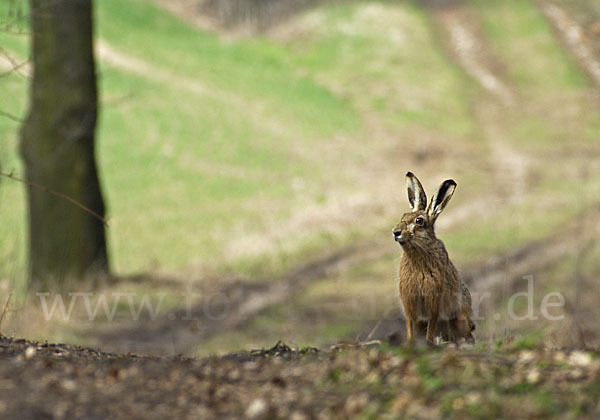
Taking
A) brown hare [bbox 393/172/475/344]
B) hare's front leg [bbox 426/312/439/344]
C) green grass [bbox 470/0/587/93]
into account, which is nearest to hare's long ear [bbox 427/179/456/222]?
brown hare [bbox 393/172/475/344]

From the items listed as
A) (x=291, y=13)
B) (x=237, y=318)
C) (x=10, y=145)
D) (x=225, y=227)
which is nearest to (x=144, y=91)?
(x=10, y=145)

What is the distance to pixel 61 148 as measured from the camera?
530 inches

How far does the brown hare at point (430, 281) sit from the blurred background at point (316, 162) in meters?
0.57

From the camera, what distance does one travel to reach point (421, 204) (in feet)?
19.7

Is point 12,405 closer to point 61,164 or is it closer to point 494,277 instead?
point 61,164

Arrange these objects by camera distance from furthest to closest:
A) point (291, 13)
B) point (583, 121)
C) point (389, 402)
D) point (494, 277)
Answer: point (291, 13) < point (583, 121) < point (494, 277) < point (389, 402)

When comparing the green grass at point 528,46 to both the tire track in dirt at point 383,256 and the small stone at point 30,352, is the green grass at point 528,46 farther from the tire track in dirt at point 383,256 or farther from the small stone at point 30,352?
the small stone at point 30,352

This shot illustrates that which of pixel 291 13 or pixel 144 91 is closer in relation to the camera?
pixel 144 91

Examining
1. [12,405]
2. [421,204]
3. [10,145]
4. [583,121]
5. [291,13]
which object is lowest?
[12,405]

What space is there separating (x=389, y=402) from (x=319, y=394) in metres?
0.41

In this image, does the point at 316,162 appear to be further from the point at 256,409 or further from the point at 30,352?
the point at 256,409

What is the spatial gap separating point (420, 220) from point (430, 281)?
428 millimetres

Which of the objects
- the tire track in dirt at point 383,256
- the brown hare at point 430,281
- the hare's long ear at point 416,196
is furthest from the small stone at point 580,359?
the tire track in dirt at point 383,256

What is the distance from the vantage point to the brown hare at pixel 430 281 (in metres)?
5.75
